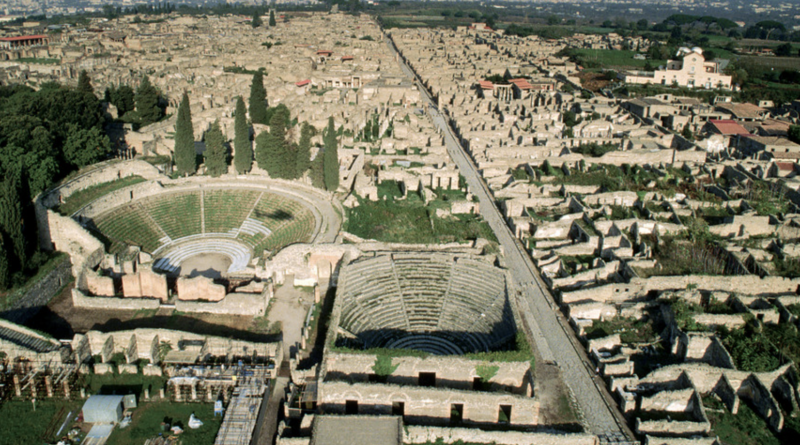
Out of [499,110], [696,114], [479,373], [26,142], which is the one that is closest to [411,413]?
[479,373]

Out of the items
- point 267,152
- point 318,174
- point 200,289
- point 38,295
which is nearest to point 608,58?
point 318,174

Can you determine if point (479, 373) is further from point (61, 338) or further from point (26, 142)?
point (26, 142)

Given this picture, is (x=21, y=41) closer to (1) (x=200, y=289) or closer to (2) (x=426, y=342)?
(1) (x=200, y=289)

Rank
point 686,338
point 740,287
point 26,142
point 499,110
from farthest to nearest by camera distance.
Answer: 1. point 499,110
2. point 26,142
3. point 740,287
4. point 686,338

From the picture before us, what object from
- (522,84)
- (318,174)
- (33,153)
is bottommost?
(318,174)

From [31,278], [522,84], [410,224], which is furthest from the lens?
[522,84]

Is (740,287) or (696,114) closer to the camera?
(740,287)
